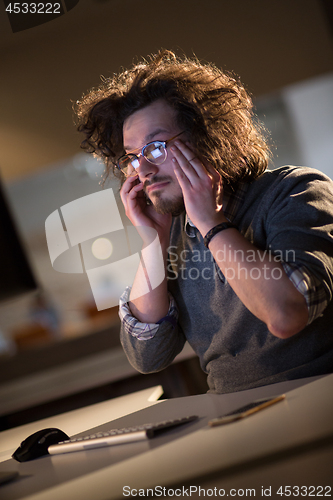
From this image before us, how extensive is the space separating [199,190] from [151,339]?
0.43 m

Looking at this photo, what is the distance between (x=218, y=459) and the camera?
16.4 inches

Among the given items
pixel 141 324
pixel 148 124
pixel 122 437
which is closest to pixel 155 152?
pixel 148 124

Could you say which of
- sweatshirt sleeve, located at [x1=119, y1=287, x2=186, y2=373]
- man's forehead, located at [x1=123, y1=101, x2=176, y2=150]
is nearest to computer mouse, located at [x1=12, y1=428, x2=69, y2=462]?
sweatshirt sleeve, located at [x1=119, y1=287, x2=186, y2=373]

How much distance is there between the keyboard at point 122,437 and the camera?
595 millimetres

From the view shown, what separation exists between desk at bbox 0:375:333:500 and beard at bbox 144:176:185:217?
0.62 metres

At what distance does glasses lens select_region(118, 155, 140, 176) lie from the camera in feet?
3.77

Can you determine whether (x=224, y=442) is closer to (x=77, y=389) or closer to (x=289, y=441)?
(x=289, y=441)

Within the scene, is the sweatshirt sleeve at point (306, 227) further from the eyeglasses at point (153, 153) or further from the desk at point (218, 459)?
the eyeglasses at point (153, 153)

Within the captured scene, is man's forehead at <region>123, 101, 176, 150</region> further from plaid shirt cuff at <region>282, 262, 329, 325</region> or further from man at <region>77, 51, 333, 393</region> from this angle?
plaid shirt cuff at <region>282, 262, 329, 325</region>

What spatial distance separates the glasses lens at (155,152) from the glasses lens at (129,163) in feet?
0.19

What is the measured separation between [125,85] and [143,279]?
0.66 m

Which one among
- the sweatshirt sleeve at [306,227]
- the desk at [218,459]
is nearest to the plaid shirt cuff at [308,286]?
the sweatshirt sleeve at [306,227]

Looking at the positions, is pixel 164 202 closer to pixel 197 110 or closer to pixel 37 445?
pixel 197 110

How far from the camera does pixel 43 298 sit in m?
2.11
